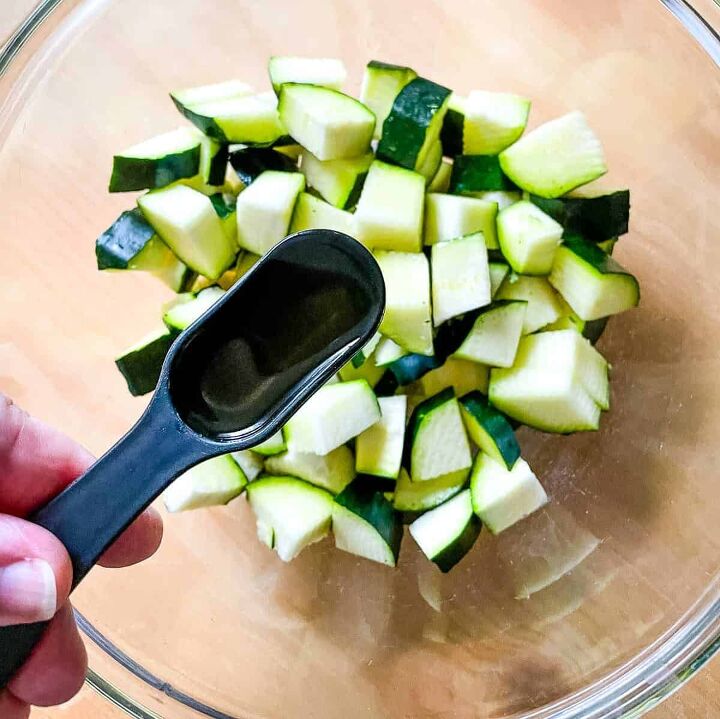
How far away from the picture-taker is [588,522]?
155cm

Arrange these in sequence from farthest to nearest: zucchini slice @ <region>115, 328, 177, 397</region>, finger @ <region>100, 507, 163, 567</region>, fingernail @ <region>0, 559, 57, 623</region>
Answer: zucchini slice @ <region>115, 328, 177, 397</region>, finger @ <region>100, 507, 163, 567</region>, fingernail @ <region>0, 559, 57, 623</region>

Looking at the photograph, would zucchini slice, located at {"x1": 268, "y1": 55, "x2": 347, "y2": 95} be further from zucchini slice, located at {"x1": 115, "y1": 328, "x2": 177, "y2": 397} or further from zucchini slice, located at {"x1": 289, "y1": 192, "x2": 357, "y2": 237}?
zucchini slice, located at {"x1": 115, "y1": 328, "x2": 177, "y2": 397}

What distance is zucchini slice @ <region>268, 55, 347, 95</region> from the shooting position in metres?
1.51

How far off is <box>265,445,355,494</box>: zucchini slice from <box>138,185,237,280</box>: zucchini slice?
379mm

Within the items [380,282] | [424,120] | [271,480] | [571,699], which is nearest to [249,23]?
[424,120]

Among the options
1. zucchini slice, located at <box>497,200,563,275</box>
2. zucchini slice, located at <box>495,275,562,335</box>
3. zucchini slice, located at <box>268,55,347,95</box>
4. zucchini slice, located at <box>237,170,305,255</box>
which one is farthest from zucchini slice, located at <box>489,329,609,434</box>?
zucchini slice, located at <box>268,55,347,95</box>

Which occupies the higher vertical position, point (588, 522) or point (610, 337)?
point (610, 337)

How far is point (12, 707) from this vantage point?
4.29 ft

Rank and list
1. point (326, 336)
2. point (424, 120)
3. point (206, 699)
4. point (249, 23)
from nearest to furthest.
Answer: point (326, 336), point (424, 120), point (206, 699), point (249, 23)

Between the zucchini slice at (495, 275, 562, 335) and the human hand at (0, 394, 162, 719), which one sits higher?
the human hand at (0, 394, 162, 719)

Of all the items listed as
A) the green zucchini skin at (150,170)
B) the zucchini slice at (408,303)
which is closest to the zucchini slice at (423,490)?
the zucchini slice at (408,303)

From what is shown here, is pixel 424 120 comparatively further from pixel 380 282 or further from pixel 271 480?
pixel 271 480

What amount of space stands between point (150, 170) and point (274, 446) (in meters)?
0.56

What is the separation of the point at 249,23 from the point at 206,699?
1.33 meters
